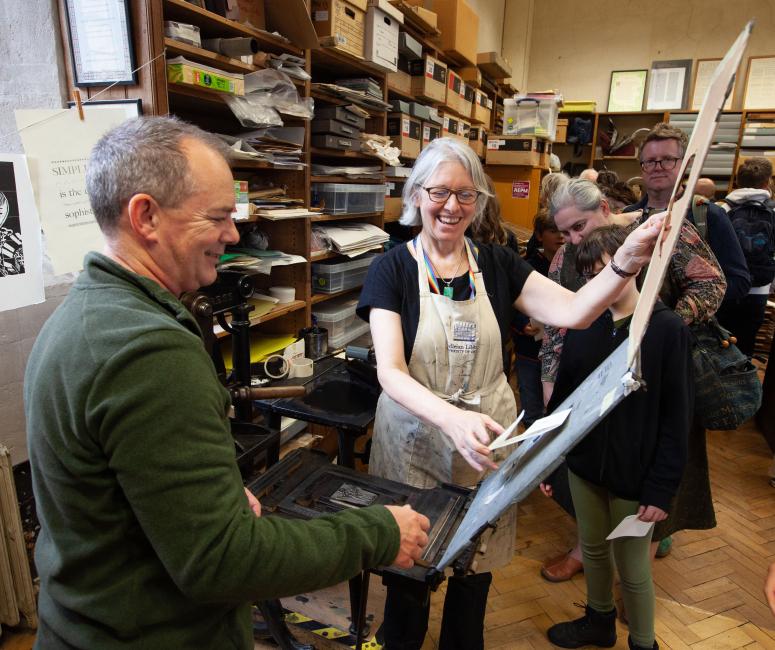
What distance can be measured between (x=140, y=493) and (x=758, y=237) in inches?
166

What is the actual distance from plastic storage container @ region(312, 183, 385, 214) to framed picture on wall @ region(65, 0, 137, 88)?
3.77 feet

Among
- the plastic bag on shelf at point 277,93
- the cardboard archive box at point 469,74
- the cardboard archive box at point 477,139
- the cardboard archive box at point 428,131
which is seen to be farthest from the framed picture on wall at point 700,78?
the plastic bag on shelf at point 277,93

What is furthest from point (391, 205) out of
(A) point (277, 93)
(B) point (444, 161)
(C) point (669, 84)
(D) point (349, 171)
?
(C) point (669, 84)

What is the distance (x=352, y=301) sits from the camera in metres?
3.09

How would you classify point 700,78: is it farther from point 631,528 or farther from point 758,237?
point 631,528

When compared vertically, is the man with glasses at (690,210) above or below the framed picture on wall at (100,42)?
below

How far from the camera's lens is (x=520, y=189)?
5168 millimetres

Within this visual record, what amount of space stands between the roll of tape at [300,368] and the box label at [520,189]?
370cm

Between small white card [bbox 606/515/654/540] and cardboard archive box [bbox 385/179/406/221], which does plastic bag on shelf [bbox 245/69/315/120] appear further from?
small white card [bbox 606/515/654/540]

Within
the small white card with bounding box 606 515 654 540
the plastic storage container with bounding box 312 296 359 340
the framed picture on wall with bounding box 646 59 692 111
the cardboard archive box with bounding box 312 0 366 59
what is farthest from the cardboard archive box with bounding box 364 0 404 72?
the framed picture on wall with bounding box 646 59 692 111

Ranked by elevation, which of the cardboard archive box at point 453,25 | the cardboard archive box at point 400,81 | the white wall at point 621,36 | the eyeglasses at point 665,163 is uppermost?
the white wall at point 621,36

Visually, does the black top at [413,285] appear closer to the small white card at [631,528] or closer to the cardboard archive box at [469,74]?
the small white card at [631,528]

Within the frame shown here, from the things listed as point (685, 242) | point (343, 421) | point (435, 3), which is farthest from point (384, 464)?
point (435, 3)

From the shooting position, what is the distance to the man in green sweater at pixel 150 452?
0.64 metres
